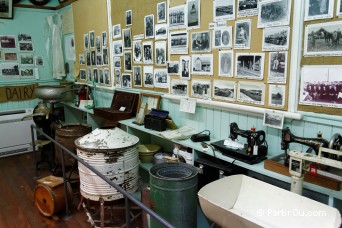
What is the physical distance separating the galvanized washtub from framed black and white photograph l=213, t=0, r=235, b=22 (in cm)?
135

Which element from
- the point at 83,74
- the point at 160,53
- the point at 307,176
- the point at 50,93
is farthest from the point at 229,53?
the point at 83,74

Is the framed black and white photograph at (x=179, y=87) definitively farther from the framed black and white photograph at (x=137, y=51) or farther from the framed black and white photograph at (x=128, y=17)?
the framed black and white photograph at (x=128, y=17)

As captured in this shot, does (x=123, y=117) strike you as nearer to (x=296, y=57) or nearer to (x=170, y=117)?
(x=170, y=117)

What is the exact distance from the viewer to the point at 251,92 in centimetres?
218

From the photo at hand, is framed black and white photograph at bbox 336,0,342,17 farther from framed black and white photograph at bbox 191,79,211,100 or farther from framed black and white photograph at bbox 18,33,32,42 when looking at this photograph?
framed black and white photograph at bbox 18,33,32,42

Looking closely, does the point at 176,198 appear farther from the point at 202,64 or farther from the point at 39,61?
the point at 39,61

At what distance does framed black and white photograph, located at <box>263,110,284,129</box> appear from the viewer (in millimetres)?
1971

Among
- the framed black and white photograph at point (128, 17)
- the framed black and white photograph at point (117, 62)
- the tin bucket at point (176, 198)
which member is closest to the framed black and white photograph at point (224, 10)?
the tin bucket at point (176, 198)

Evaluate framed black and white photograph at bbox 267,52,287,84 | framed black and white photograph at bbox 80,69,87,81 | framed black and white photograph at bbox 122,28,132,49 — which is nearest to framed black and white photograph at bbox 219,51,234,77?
framed black and white photograph at bbox 267,52,287,84

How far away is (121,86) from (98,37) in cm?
92

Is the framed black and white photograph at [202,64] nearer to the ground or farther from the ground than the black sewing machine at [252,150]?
farther from the ground

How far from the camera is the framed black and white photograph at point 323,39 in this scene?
165cm

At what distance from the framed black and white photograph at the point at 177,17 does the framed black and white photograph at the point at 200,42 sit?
19 cm

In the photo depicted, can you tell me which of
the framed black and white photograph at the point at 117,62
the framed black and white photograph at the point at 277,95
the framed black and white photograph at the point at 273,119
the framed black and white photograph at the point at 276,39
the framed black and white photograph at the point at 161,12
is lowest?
the framed black and white photograph at the point at 273,119
